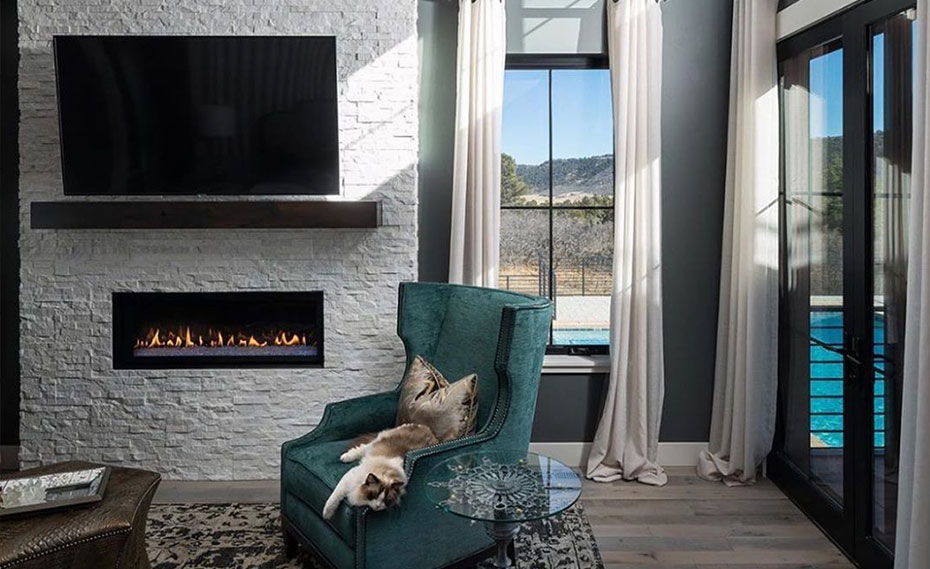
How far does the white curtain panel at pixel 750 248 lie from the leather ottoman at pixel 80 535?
285 centimetres

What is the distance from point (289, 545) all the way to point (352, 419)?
55 cm

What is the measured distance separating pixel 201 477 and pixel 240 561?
1148mm

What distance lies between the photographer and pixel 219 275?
423cm

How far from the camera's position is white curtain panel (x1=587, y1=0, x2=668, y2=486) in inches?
165

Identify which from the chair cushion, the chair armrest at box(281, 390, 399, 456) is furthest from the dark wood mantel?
the chair cushion

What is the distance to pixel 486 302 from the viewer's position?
341 cm

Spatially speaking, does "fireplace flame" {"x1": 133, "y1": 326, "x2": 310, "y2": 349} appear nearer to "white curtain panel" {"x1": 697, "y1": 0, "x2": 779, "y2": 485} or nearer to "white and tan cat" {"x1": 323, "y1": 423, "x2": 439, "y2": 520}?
"white and tan cat" {"x1": 323, "y1": 423, "x2": 439, "y2": 520}

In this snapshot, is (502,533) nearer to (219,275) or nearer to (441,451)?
(441,451)

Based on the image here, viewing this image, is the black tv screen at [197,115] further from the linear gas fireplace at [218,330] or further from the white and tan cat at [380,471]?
the white and tan cat at [380,471]

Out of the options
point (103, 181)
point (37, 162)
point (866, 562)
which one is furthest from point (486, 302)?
point (37, 162)

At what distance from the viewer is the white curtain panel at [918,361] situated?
2500mm

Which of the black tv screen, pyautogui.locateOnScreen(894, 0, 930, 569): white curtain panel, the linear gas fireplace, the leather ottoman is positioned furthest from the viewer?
the linear gas fireplace

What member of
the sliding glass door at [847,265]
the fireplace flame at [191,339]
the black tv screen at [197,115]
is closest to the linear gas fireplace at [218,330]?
the fireplace flame at [191,339]

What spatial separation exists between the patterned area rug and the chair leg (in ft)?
0.09
